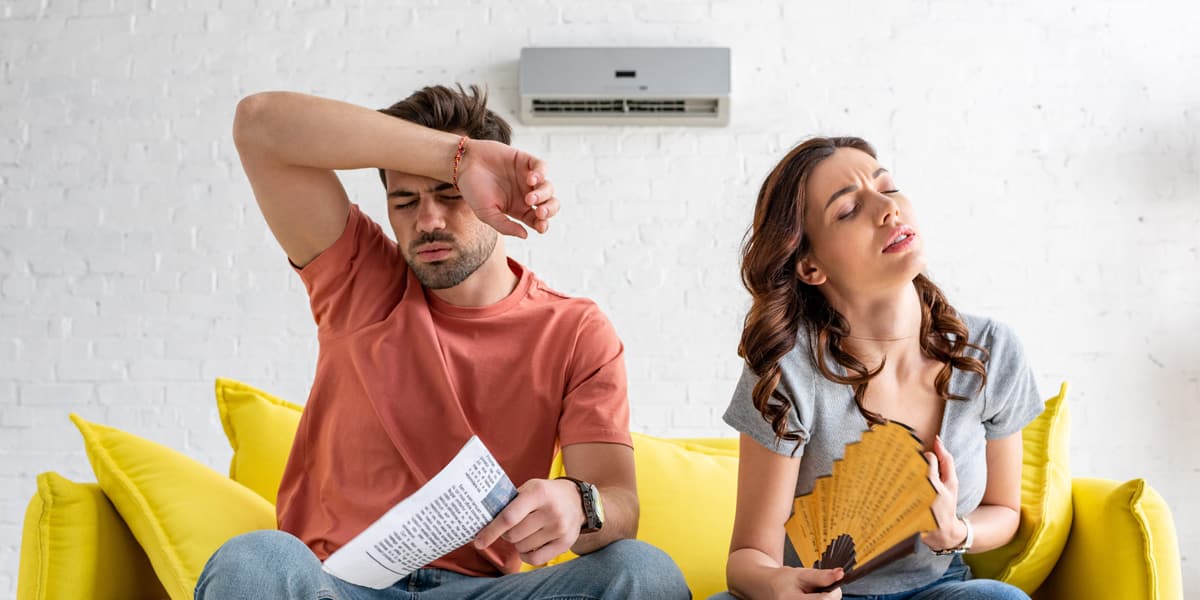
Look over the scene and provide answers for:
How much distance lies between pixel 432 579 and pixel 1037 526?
3.30ft

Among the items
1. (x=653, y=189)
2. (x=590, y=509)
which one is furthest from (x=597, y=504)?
(x=653, y=189)

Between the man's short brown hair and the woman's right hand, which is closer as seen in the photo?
the woman's right hand

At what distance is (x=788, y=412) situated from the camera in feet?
5.55

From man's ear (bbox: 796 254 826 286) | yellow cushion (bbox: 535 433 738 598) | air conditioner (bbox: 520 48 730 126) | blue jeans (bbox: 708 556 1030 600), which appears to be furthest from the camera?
air conditioner (bbox: 520 48 730 126)

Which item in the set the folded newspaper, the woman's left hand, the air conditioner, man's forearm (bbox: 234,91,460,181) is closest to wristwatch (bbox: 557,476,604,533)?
the folded newspaper

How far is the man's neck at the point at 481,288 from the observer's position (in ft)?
6.51

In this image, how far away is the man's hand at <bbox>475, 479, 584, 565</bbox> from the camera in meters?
1.39

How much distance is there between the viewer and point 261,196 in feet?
6.17

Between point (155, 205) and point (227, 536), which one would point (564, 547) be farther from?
point (155, 205)

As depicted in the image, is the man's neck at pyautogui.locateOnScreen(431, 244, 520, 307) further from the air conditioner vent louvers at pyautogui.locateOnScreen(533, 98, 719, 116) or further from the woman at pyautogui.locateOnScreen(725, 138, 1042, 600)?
the air conditioner vent louvers at pyautogui.locateOnScreen(533, 98, 719, 116)

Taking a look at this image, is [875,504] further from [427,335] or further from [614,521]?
[427,335]

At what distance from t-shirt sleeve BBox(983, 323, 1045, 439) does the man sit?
1.96 ft

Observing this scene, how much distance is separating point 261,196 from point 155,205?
196cm

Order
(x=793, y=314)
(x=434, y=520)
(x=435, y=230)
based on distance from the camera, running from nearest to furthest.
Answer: (x=434, y=520) → (x=793, y=314) → (x=435, y=230)
